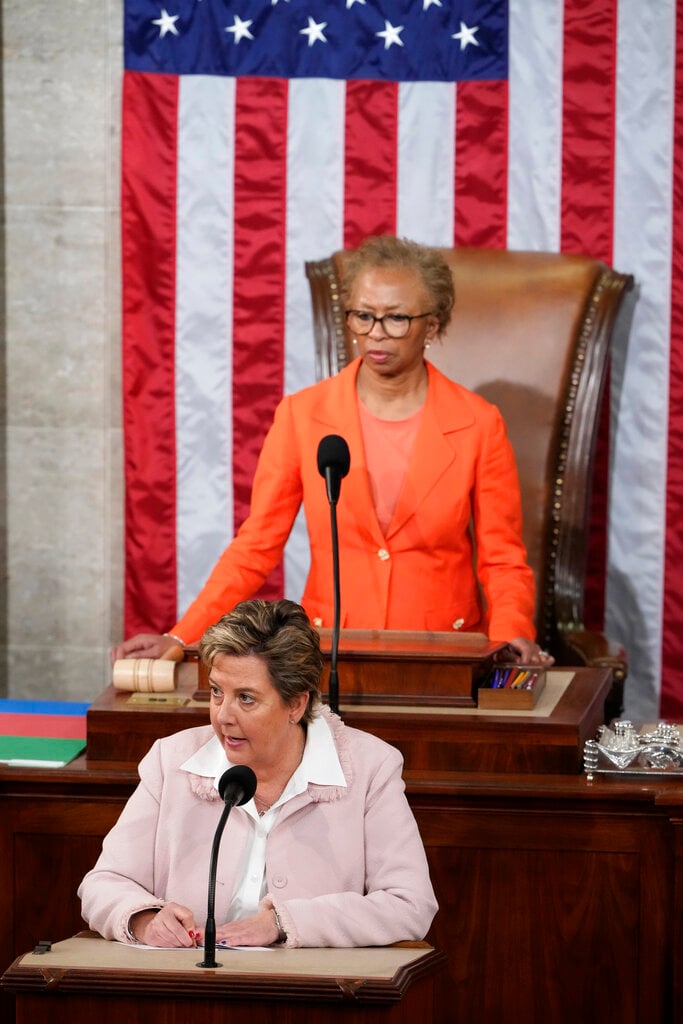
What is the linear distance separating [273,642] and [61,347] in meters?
2.97

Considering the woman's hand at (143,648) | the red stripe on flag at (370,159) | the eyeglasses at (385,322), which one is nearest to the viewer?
the woman's hand at (143,648)

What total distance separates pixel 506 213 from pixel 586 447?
849 mm

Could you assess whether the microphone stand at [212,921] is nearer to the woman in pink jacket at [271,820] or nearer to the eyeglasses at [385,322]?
the woman in pink jacket at [271,820]

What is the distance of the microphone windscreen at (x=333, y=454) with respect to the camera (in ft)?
10.4

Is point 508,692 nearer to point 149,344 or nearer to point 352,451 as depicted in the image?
point 352,451

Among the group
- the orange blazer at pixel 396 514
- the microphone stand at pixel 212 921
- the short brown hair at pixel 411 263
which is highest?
the short brown hair at pixel 411 263

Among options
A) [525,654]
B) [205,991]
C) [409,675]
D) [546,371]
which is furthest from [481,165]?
[205,991]

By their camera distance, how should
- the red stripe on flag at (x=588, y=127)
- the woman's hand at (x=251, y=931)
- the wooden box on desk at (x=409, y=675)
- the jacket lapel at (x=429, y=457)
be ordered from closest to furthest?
the woman's hand at (x=251, y=931) < the wooden box on desk at (x=409, y=675) < the jacket lapel at (x=429, y=457) < the red stripe on flag at (x=588, y=127)

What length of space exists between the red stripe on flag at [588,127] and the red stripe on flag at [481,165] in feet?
0.64

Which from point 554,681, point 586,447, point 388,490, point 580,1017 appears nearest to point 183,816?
point 580,1017

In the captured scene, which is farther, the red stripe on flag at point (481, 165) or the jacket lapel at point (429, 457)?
the red stripe on flag at point (481, 165)

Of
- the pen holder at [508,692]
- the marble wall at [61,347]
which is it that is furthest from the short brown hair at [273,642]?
the marble wall at [61,347]

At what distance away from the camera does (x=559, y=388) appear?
478 centimetres

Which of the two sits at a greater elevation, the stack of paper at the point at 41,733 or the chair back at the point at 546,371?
the chair back at the point at 546,371
